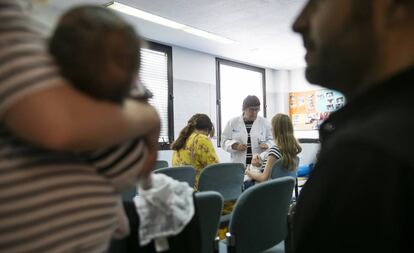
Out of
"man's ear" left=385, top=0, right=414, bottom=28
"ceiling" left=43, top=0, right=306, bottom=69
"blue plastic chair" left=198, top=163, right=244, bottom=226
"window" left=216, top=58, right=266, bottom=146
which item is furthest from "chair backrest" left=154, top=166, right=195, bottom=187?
"window" left=216, top=58, right=266, bottom=146

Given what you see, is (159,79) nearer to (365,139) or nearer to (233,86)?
(233,86)

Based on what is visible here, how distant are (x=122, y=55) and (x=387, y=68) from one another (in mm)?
433

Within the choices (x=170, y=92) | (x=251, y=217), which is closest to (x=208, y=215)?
(x=251, y=217)

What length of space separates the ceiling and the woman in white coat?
3.07 ft

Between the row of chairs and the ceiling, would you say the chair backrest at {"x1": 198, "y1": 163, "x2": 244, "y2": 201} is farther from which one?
the ceiling

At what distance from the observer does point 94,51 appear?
18.0 inches

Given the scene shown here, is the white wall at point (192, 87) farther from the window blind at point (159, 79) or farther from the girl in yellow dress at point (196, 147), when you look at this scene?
the girl in yellow dress at point (196, 147)

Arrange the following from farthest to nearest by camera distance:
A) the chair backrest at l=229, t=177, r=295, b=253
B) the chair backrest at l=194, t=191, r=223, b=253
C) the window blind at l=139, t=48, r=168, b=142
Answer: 1. the window blind at l=139, t=48, r=168, b=142
2. the chair backrest at l=229, t=177, r=295, b=253
3. the chair backrest at l=194, t=191, r=223, b=253

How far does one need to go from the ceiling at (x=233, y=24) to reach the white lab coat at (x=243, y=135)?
0.99m

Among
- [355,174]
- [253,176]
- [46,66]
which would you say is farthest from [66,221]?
[253,176]

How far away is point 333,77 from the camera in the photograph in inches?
26.1

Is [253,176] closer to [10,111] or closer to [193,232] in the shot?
[193,232]

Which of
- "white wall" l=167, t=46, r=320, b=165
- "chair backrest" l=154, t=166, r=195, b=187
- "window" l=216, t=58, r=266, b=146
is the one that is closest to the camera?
"chair backrest" l=154, t=166, r=195, b=187

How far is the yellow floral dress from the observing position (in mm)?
2996
